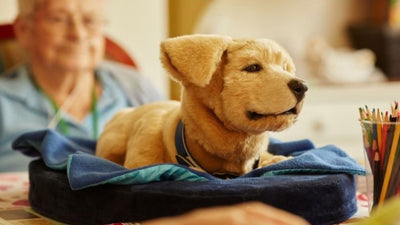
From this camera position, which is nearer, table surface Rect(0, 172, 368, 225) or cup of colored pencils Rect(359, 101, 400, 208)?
cup of colored pencils Rect(359, 101, 400, 208)

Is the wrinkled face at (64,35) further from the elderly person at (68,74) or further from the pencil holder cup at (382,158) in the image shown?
the pencil holder cup at (382,158)

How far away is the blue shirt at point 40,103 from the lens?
5.66ft

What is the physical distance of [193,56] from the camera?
91 cm

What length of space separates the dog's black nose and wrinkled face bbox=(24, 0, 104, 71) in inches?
42.8

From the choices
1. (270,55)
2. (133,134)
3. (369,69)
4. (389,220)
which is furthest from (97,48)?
(389,220)

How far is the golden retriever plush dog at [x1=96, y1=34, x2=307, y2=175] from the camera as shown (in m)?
0.90

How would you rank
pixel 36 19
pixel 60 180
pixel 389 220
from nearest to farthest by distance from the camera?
pixel 389 220 → pixel 60 180 → pixel 36 19

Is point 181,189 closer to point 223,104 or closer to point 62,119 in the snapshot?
point 223,104

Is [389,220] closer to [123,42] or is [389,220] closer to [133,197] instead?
[133,197]

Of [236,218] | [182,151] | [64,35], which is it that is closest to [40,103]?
[64,35]

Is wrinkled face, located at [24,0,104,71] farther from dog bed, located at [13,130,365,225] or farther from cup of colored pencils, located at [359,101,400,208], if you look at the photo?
cup of colored pencils, located at [359,101,400,208]

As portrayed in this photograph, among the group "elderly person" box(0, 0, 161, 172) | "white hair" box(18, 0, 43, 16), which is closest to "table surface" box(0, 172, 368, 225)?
"elderly person" box(0, 0, 161, 172)

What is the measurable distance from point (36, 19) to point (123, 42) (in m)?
0.44

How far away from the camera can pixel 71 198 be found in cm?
96
